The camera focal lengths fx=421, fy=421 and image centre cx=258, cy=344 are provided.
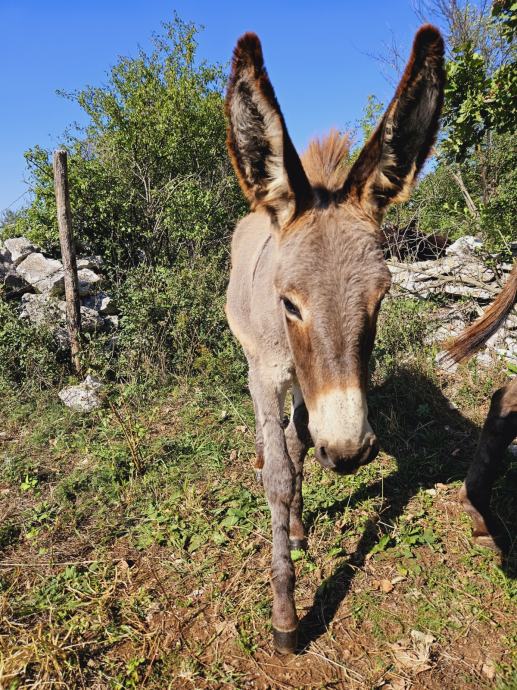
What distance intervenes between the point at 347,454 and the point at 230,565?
5.47 feet

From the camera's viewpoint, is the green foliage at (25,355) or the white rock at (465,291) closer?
the green foliage at (25,355)

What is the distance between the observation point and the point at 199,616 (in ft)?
8.29

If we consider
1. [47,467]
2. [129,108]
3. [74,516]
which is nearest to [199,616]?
[74,516]

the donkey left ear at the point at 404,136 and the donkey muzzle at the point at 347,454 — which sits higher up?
the donkey left ear at the point at 404,136

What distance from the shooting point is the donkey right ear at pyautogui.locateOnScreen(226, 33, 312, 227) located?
6.10 feet

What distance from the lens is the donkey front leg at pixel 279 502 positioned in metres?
2.31

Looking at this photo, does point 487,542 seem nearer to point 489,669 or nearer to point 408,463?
point 489,669

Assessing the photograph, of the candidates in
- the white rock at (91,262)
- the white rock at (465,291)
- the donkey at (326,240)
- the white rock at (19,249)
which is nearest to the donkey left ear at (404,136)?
the donkey at (326,240)

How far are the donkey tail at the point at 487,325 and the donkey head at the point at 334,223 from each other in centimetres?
162

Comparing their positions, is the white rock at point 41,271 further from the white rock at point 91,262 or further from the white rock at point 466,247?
the white rock at point 466,247

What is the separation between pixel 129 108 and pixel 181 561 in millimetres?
10503

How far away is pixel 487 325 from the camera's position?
3.32 m

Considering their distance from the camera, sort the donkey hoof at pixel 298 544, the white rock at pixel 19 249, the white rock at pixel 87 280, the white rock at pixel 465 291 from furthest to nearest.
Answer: the white rock at pixel 19 249, the white rock at pixel 87 280, the white rock at pixel 465 291, the donkey hoof at pixel 298 544

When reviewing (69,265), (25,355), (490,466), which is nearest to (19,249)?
(69,265)
